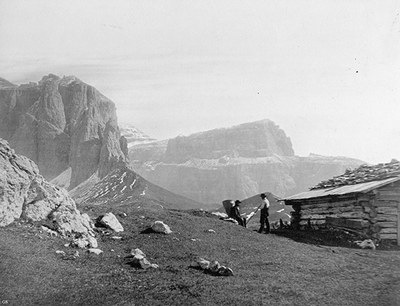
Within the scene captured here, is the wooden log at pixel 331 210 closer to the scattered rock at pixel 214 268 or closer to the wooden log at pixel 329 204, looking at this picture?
the wooden log at pixel 329 204

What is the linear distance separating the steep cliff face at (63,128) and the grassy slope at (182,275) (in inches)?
3864

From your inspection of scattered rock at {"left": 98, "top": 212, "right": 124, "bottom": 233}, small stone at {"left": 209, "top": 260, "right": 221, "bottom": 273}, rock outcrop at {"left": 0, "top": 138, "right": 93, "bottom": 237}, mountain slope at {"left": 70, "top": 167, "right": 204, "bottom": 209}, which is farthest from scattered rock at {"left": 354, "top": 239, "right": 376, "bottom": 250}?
mountain slope at {"left": 70, "top": 167, "right": 204, "bottom": 209}

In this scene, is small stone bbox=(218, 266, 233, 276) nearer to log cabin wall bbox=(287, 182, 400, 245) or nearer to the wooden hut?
the wooden hut

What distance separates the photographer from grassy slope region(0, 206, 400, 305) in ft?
27.5

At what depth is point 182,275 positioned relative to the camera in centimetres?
1006

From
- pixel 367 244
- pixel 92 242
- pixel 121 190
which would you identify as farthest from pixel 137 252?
pixel 121 190

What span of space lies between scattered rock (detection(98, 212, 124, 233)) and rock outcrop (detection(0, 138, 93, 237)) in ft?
2.07

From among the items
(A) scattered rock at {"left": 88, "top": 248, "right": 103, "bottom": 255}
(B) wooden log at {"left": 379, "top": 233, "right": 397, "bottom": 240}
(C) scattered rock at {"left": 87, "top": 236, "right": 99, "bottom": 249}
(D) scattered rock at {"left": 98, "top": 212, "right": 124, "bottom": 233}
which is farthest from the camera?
(B) wooden log at {"left": 379, "top": 233, "right": 397, "bottom": 240}

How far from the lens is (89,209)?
16953mm

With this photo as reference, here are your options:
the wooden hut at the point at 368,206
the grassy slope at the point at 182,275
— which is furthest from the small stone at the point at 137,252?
the wooden hut at the point at 368,206

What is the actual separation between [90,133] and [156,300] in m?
115

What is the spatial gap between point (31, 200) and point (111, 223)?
2.85 meters

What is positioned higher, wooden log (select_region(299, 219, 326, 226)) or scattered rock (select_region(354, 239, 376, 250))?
scattered rock (select_region(354, 239, 376, 250))

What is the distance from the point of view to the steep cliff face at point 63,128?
114 meters
